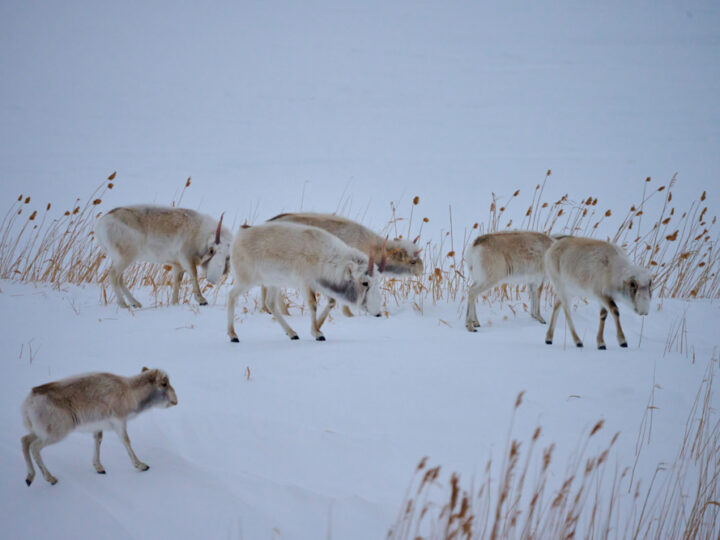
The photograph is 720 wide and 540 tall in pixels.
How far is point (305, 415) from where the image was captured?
4.16m

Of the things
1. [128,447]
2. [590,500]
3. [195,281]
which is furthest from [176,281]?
[590,500]

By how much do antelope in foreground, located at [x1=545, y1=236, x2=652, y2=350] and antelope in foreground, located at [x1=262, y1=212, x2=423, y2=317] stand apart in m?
2.52

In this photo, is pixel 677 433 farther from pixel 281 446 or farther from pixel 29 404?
pixel 29 404

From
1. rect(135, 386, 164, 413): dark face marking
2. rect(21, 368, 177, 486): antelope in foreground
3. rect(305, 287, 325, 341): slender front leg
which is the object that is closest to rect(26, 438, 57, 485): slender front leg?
rect(21, 368, 177, 486): antelope in foreground

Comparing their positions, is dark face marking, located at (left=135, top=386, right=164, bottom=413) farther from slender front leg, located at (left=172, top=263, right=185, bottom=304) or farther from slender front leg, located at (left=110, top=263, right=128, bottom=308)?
slender front leg, located at (left=172, top=263, right=185, bottom=304)

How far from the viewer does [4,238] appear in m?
10.8

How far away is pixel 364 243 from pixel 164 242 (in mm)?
3287

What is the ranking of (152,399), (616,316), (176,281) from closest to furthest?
1. (152,399)
2. (616,316)
3. (176,281)

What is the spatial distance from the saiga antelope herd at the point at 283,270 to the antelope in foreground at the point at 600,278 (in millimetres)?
11

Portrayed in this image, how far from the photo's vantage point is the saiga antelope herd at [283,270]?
327cm

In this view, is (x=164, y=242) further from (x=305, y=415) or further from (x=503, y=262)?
(x=305, y=415)

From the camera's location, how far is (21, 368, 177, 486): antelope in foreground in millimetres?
3055

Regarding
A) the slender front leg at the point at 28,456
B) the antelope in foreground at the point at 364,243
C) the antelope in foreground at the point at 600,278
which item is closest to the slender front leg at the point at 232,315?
the antelope in foreground at the point at 364,243

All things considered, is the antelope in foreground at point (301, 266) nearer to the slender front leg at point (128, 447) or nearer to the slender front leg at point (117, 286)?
the slender front leg at point (117, 286)
